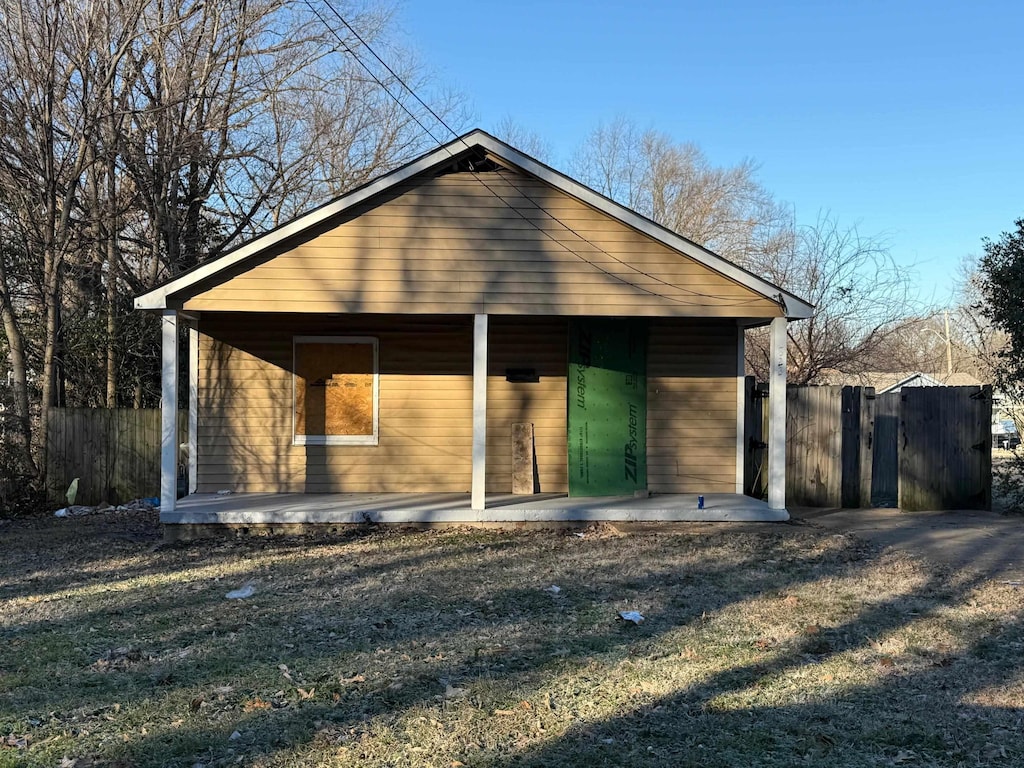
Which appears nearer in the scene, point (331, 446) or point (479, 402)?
point (479, 402)

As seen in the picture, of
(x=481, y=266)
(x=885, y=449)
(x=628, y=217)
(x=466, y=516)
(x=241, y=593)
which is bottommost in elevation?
(x=241, y=593)

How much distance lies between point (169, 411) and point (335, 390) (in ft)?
7.35

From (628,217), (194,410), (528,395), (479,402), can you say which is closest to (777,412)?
(628,217)

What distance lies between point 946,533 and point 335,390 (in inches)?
299

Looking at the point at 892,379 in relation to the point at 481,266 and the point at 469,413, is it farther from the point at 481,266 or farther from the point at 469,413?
the point at 481,266

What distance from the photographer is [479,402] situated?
8.93 meters

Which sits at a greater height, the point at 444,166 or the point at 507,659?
the point at 444,166

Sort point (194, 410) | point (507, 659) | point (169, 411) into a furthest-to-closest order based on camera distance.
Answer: point (194, 410)
point (169, 411)
point (507, 659)

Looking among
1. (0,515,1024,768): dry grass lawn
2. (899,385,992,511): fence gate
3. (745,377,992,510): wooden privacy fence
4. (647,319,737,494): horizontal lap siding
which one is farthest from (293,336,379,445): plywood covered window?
(899,385,992,511): fence gate

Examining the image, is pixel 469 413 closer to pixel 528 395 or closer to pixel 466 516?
pixel 528 395

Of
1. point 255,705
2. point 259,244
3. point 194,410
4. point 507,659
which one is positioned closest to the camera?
point 255,705

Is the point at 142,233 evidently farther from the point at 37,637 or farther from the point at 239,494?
the point at 37,637

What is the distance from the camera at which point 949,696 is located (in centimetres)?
431

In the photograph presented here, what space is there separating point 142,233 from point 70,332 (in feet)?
10.5
